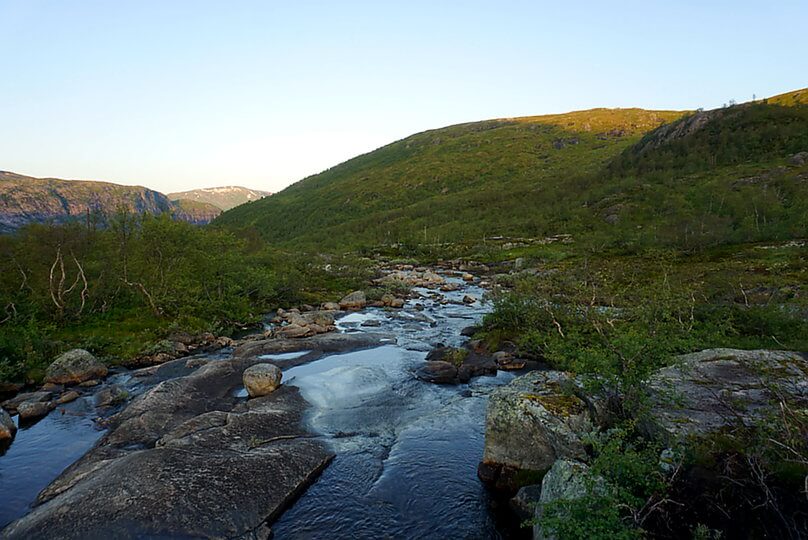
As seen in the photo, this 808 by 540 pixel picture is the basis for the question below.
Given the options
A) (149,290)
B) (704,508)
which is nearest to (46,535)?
(704,508)

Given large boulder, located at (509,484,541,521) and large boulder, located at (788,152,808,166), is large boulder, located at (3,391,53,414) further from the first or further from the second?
large boulder, located at (788,152,808,166)

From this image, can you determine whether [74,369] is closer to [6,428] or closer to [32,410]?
[32,410]

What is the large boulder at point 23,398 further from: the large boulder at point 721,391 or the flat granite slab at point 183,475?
the large boulder at point 721,391

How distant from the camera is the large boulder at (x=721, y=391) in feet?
31.7

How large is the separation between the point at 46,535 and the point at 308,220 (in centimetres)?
19327

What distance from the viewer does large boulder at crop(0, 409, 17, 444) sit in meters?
16.4

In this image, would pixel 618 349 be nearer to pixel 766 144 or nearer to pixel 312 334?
pixel 312 334

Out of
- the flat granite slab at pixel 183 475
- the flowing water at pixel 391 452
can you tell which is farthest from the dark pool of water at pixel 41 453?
the flowing water at pixel 391 452

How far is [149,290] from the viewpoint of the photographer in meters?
35.8

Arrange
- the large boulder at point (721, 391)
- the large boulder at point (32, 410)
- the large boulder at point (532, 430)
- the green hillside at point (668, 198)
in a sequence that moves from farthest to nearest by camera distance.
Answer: the green hillside at point (668, 198) → the large boulder at point (32, 410) → the large boulder at point (532, 430) → the large boulder at point (721, 391)

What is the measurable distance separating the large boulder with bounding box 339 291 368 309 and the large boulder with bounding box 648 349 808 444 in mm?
34021

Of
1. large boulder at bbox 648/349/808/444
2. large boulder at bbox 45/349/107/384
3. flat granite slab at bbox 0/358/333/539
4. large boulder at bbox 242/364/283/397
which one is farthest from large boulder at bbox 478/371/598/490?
large boulder at bbox 45/349/107/384

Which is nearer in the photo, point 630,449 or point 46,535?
point 630,449

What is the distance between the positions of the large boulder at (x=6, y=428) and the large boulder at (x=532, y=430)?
18.2 meters
